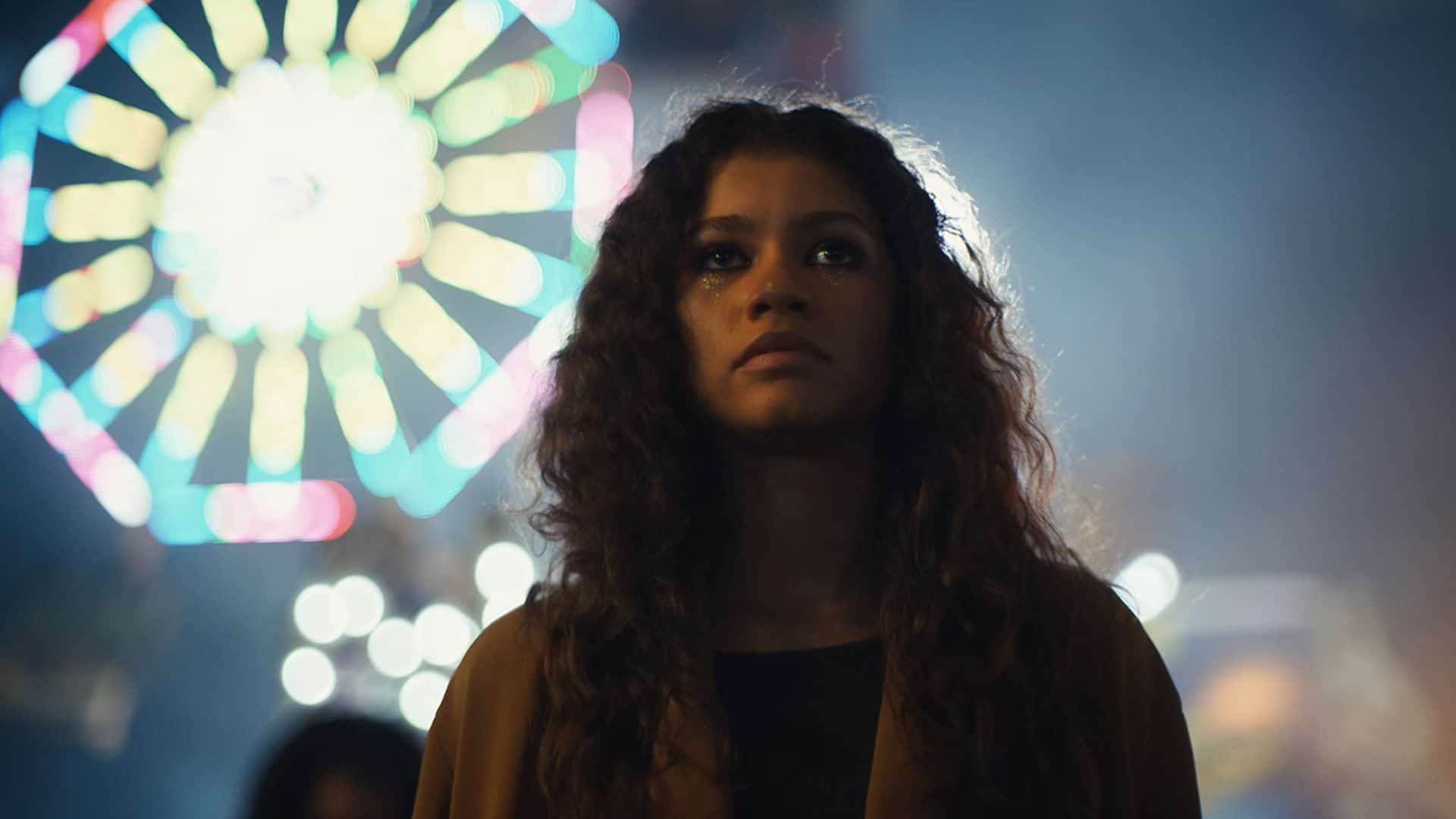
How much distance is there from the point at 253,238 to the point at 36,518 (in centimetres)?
93

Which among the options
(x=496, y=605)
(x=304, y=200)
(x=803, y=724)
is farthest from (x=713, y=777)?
(x=304, y=200)

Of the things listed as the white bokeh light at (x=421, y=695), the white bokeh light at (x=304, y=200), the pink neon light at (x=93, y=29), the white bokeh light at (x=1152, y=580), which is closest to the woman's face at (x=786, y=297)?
the white bokeh light at (x=1152, y=580)

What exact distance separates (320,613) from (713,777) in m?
2.18

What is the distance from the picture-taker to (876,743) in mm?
983

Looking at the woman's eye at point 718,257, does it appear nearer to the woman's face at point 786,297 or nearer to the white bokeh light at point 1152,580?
the woman's face at point 786,297

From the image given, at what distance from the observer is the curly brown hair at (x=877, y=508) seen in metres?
1.00

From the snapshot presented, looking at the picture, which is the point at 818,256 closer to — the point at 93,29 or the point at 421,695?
the point at 421,695

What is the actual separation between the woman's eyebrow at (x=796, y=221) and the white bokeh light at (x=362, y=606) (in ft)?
6.52

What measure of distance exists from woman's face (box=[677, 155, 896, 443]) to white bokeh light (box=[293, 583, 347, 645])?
201cm

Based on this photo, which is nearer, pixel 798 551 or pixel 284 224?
pixel 798 551

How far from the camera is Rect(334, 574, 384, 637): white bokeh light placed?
112 inches

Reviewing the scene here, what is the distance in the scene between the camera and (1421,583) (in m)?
2.17

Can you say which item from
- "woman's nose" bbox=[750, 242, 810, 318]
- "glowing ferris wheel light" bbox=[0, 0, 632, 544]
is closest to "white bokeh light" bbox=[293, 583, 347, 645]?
"glowing ferris wheel light" bbox=[0, 0, 632, 544]

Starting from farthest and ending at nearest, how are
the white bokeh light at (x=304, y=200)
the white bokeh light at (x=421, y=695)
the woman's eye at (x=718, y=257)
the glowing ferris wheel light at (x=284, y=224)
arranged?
1. the white bokeh light at (x=304, y=200)
2. the glowing ferris wheel light at (x=284, y=224)
3. the white bokeh light at (x=421, y=695)
4. the woman's eye at (x=718, y=257)
